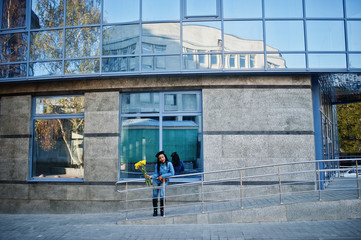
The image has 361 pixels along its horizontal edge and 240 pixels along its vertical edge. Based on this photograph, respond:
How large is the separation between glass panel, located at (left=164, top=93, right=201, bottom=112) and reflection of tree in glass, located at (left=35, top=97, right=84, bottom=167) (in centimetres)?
293

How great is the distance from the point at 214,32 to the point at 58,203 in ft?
23.8

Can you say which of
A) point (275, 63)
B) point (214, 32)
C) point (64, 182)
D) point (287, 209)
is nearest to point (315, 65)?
point (275, 63)

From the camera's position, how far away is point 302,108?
9445mm

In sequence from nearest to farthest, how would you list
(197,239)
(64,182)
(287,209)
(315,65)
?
(197,239), (287,209), (315,65), (64,182)

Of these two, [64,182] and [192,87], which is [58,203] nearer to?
[64,182]

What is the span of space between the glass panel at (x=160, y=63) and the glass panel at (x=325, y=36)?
4.07 metres

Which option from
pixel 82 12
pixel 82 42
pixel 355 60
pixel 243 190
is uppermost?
pixel 82 12

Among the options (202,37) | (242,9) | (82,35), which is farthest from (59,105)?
(242,9)

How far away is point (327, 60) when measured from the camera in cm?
934

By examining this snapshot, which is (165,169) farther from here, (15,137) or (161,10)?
(15,137)

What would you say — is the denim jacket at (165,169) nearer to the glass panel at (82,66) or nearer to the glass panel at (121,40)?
the glass panel at (121,40)

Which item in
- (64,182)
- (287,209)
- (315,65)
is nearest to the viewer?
(287,209)

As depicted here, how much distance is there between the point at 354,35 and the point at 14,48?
10.9m

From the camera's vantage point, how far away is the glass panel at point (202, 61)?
9477mm
